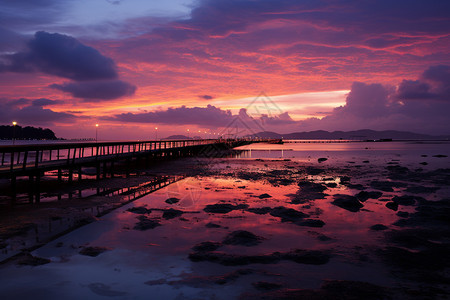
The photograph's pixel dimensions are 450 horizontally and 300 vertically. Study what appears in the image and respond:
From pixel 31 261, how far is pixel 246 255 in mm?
4783

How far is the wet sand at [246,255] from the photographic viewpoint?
569 cm

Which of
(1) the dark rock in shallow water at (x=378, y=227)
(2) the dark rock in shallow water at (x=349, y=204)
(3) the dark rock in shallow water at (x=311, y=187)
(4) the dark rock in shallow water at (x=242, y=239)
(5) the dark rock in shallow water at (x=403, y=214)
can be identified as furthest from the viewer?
(3) the dark rock in shallow water at (x=311, y=187)

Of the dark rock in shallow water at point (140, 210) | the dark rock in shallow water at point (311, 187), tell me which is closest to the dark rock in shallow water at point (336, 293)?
the dark rock in shallow water at point (140, 210)

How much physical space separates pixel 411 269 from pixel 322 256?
72.2 inches

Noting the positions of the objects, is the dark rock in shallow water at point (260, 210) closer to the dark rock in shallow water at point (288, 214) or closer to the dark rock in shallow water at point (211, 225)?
the dark rock in shallow water at point (288, 214)

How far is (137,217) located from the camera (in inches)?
428

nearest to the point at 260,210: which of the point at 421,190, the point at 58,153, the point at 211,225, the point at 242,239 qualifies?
the point at 211,225

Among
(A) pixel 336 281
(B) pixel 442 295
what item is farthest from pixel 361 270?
(B) pixel 442 295

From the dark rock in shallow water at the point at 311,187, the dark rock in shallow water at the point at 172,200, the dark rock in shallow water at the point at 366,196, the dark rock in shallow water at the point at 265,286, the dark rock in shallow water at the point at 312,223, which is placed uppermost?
the dark rock in shallow water at the point at 366,196

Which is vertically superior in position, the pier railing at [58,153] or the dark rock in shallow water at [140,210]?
the pier railing at [58,153]

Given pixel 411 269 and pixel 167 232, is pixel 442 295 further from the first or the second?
pixel 167 232

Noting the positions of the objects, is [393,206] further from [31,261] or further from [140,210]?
[31,261]

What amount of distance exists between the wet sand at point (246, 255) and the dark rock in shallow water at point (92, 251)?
0.9 inches

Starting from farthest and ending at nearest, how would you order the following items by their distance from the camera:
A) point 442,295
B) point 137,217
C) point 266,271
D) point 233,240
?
point 137,217 < point 233,240 < point 266,271 < point 442,295
